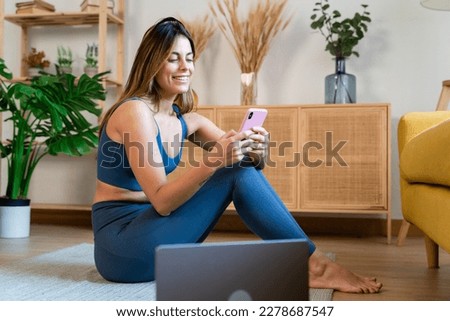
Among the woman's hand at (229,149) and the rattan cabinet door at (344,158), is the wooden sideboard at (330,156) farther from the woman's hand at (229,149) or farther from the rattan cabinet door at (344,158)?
the woman's hand at (229,149)

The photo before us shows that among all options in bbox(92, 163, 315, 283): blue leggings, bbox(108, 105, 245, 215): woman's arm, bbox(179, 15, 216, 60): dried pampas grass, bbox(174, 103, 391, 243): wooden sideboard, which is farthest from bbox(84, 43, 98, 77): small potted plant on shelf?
bbox(92, 163, 315, 283): blue leggings

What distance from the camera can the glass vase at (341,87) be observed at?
320 cm

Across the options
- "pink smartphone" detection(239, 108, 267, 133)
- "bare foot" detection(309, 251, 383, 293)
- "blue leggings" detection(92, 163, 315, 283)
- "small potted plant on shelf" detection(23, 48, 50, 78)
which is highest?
"small potted plant on shelf" detection(23, 48, 50, 78)

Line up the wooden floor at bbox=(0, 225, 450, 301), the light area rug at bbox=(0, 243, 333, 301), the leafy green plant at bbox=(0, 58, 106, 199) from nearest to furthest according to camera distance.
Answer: the light area rug at bbox=(0, 243, 333, 301)
the wooden floor at bbox=(0, 225, 450, 301)
the leafy green plant at bbox=(0, 58, 106, 199)

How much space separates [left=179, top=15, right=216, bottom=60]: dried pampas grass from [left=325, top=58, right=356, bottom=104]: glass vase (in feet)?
2.66

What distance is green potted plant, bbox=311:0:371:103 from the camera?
124 inches

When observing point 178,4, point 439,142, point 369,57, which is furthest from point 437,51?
point 439,142

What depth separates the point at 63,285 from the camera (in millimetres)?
1789

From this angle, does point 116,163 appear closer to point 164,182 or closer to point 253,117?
point 164,182

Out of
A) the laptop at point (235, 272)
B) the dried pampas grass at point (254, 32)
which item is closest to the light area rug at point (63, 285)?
the laptop at point (235, 272)

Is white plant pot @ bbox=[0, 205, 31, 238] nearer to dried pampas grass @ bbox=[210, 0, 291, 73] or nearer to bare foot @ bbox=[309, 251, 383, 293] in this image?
dried pampas grass @ bbox=[210, 0, 291, 73]

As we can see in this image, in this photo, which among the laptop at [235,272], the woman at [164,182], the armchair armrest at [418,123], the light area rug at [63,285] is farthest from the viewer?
the armchair armrest at [418,123]

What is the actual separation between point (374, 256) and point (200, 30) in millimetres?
1764

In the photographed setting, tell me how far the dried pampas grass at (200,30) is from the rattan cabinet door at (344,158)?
0.78 metres
